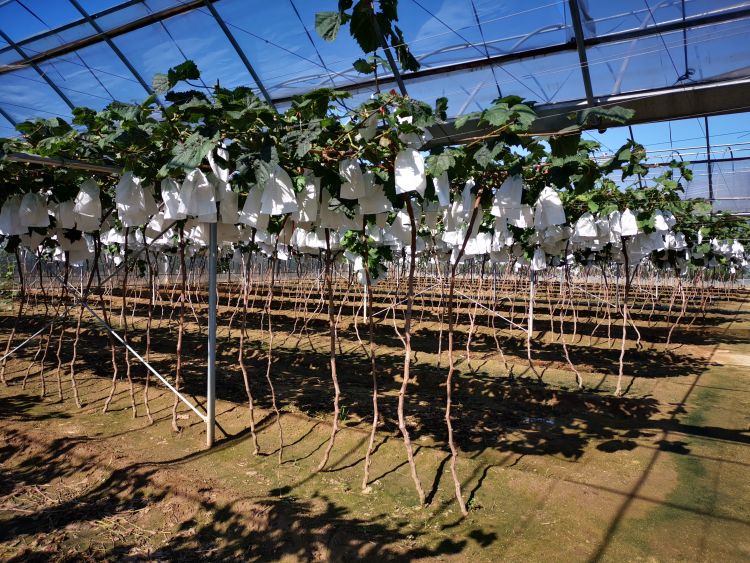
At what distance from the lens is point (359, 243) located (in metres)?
7.62

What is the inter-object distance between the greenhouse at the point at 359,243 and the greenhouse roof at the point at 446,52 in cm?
3

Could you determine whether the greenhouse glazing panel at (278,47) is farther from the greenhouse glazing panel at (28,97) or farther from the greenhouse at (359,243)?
the greenhouse glazing panel at (28,97)

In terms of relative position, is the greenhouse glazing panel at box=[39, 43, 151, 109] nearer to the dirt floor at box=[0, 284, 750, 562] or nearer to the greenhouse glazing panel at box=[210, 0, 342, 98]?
the greenhouse glazing panel at box=[210, 0, 342, 98]

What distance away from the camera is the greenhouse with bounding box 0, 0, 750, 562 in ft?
9.05


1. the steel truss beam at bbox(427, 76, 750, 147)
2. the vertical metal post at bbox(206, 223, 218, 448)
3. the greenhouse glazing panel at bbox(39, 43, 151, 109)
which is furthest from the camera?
the greenhouse glazing panel at bbox(39, 43, 151, 109)

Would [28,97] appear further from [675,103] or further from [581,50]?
[675,103]

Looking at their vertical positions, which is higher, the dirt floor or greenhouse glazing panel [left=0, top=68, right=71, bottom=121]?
greenhouse glazing panel [left=0, top=68, right=71, bottom=121]

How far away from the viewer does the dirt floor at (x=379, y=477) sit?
2.81m

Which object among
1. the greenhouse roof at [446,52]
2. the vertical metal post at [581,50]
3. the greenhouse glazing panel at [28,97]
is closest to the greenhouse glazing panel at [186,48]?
the greenhouse roof at [446,52]

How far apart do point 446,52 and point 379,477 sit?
5055 mm

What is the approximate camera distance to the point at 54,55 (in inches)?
324

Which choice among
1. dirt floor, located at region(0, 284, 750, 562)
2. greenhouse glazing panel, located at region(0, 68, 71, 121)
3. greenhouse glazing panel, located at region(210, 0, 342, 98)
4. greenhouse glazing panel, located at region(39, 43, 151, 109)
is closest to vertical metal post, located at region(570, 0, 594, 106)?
greenhouse glazing panel, located at region(210, 0, 342, 98)

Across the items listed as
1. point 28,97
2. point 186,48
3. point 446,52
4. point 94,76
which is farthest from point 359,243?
point 28,97

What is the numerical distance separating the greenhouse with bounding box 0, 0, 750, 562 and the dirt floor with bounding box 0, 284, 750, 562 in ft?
0.08
